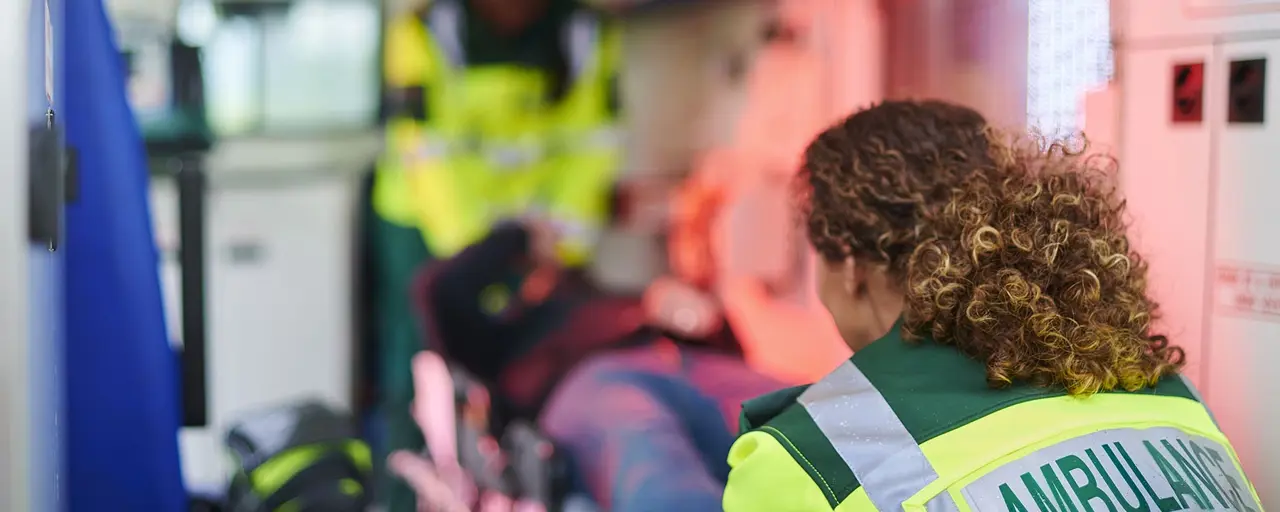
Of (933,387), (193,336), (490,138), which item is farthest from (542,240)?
(933,387)

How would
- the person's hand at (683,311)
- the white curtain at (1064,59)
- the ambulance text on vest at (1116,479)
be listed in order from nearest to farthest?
1. the ambulance text on vest at (1116,479)
2. the white curtain at (1064,59)
3. the person's hand at (683,311)

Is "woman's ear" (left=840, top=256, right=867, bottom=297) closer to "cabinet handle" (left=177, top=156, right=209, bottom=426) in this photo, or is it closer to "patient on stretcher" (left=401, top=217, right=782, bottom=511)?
"patient on stretcher" (left=401, top=217, right=782, bottom=511)

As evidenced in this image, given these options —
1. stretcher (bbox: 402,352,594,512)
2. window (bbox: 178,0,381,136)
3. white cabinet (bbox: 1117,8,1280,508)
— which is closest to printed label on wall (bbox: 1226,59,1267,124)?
white cabinet (bbox: 1117,8,1280,508)

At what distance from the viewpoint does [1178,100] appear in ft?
4.08

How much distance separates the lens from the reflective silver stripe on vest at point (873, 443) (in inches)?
34.9

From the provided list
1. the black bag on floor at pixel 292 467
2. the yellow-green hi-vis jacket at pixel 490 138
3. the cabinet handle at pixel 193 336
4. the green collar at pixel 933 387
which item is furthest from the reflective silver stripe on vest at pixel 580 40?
the green collar at pixel 933 387

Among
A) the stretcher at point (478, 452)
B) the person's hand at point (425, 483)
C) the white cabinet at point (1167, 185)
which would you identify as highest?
the white cabinet at point (1167, 185)

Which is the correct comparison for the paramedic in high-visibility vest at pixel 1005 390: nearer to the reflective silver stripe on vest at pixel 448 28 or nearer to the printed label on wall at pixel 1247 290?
the printed label on wall at pixel 1247 290

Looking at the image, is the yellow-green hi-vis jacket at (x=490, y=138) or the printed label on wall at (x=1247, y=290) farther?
the yellow-green hi-vis jacket at (x=490, y=138)

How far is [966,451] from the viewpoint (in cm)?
90

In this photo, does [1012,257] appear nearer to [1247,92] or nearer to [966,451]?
[966,451]

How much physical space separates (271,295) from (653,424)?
1.25m

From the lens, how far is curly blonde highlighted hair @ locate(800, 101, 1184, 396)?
0.96 metres

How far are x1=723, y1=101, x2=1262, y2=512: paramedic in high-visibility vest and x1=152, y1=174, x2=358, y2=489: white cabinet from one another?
1.82 metres
